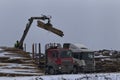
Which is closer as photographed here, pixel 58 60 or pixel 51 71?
pixel 58 60

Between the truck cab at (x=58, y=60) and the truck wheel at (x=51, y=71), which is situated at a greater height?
the truck cab at (x=58, y=60)

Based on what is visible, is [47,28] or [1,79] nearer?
[1,79]

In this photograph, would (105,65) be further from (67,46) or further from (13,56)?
(13,56)

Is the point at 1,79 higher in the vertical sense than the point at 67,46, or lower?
lower

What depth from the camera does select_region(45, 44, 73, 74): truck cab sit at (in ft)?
154

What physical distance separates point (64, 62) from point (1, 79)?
29149 millimetres

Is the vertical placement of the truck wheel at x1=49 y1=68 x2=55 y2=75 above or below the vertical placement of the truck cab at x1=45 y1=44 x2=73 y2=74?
below

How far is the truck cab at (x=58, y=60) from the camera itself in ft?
154

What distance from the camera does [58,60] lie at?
46.8 meters

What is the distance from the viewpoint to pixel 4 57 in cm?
4978

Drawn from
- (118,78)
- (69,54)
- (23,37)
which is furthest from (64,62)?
(118,78)

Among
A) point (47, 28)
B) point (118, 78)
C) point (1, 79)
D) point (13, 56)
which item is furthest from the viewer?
point (47, 28)

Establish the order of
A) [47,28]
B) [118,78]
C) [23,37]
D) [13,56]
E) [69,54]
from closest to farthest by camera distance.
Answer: [118,78]
[69,54]
[13,56]
[47,28]
[23,37]

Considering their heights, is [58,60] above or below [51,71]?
above
